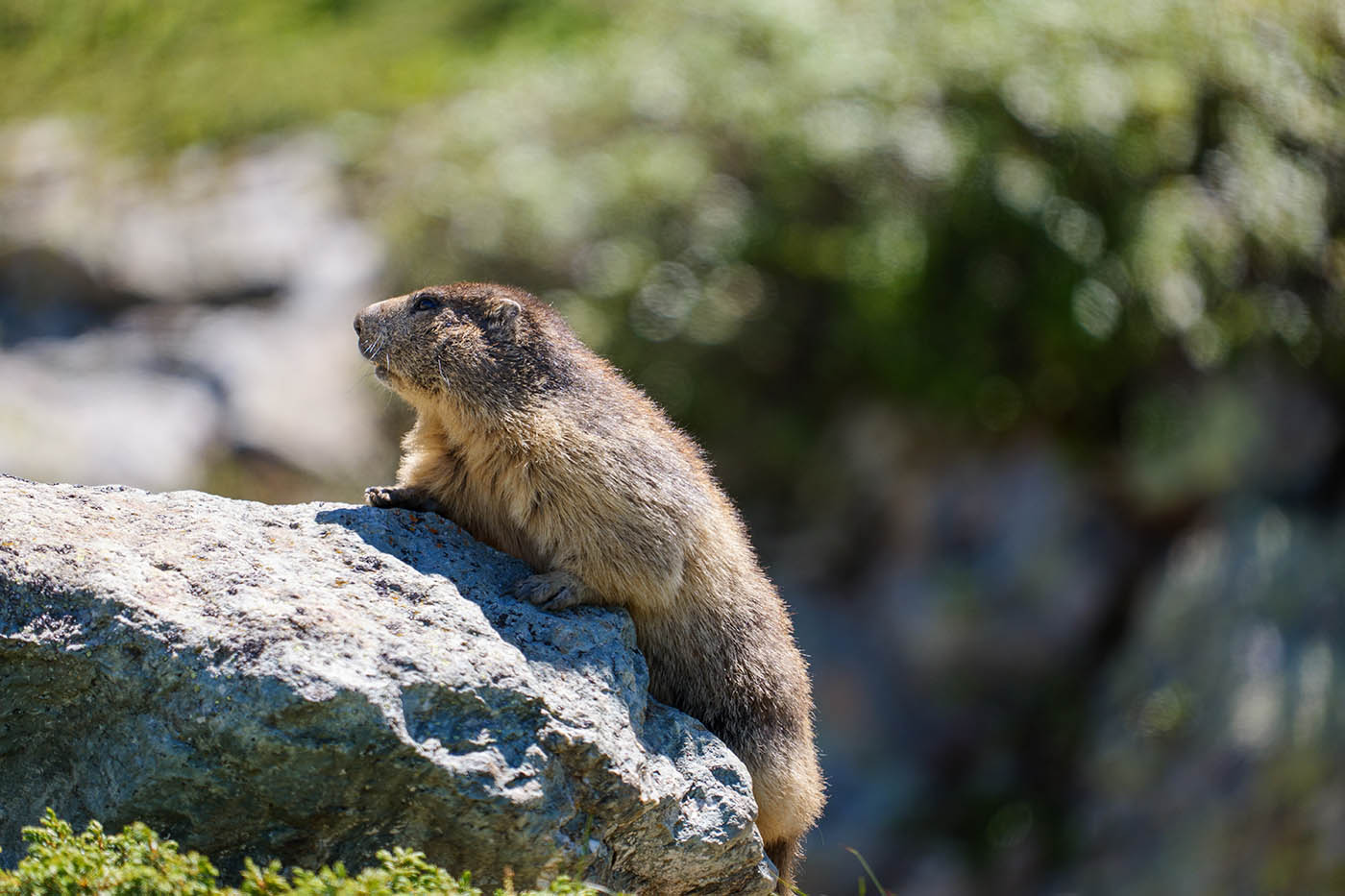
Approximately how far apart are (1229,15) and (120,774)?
14506 millimetres

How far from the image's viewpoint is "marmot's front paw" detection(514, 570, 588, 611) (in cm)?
570

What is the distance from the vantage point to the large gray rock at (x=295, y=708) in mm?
4754

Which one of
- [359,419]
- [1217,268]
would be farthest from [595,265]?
[1217,268]

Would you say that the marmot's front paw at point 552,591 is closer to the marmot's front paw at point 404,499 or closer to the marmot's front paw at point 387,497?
the marmot's front paw at point 404,499

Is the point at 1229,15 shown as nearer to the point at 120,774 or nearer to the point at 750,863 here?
the point at 750,863

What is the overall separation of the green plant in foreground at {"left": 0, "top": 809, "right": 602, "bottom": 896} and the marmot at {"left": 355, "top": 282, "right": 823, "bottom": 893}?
1.47m

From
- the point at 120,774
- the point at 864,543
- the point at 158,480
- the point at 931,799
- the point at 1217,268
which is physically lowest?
the point at 158,480

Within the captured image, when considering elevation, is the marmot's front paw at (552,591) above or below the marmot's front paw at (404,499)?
above

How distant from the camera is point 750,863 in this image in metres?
5.92

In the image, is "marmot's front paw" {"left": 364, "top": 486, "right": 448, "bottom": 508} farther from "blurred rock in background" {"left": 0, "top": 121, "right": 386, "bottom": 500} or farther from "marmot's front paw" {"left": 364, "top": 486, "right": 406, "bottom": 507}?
"blurred rock in background" {"left": 0, "top": 121, "right": 386, "bottom": 500}

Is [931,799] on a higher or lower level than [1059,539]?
lower

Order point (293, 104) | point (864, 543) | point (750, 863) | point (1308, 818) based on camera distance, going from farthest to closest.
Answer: point (293, 104), point (864, 543), point (1308, 818), point (750, 863)

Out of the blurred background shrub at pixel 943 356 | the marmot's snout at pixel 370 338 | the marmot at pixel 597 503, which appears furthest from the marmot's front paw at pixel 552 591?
the blurred background shrub at pixel 943 356

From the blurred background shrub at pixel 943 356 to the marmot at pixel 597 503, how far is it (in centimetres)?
659
